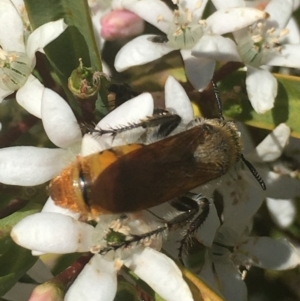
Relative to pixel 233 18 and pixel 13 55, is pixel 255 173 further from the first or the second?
pixel 13 55

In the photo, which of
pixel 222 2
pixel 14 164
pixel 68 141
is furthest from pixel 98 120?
pixel 222 2

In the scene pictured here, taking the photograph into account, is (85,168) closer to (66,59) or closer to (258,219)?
(66,59)

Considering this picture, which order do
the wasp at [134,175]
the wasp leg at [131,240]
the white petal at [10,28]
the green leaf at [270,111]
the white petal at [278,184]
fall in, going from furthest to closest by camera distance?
1. the white petal at [278,184]
2. the green leaf at [270,111]
3. the white petal at [10,28]
4. the wasp leg at [131,240]
5. the wasp at [134,175]

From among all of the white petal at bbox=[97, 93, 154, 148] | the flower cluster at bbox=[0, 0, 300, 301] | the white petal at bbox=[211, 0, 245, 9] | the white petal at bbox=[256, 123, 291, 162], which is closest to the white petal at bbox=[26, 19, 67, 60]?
the flower cluster at bbox=[0, 0, 300, 301]

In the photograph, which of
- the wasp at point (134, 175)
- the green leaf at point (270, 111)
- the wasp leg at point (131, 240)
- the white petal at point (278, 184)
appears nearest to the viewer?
the wasp at point (134, 175)

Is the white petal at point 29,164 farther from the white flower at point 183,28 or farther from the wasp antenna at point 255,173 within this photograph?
the wasp antenna at point 255,173

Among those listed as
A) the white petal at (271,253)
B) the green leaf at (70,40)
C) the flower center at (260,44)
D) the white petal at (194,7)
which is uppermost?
the green leaf at (70,40)

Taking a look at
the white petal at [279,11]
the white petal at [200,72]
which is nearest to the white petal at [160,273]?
the white petal at [200,72]
